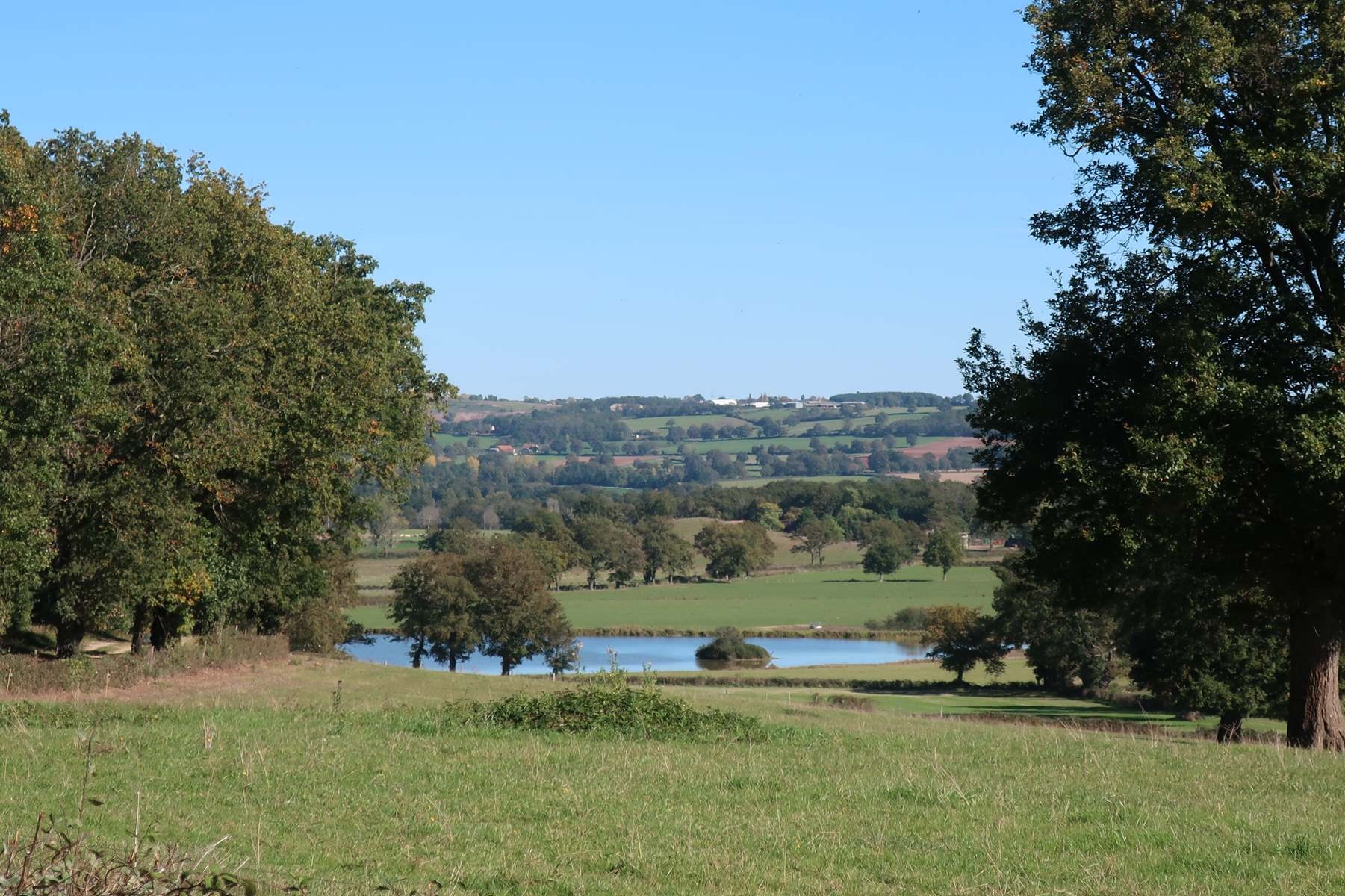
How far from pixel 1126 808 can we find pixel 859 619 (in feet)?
332

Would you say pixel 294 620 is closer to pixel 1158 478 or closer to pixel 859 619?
pixel 1158 478

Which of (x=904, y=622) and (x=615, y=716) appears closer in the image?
(x=615, y=716)

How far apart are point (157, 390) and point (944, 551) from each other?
394 feet

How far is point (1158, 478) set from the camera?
18.4 metres

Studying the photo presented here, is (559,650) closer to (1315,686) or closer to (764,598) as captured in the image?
(764,598)

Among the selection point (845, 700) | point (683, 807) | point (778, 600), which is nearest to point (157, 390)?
point (683, 807)

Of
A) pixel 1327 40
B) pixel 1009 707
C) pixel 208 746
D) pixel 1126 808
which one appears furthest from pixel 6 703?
pixel 1009 707

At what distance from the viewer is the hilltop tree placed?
1848 cm

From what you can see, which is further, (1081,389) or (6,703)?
(1081,389)

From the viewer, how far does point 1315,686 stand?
21734mm

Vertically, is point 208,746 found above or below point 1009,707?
above

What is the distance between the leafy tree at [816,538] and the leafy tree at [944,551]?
1974 cm

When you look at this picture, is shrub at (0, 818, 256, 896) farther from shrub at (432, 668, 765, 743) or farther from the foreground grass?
shrub at (432, 668, 765, 743)

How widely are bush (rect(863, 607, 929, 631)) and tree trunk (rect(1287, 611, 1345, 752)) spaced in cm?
8595
